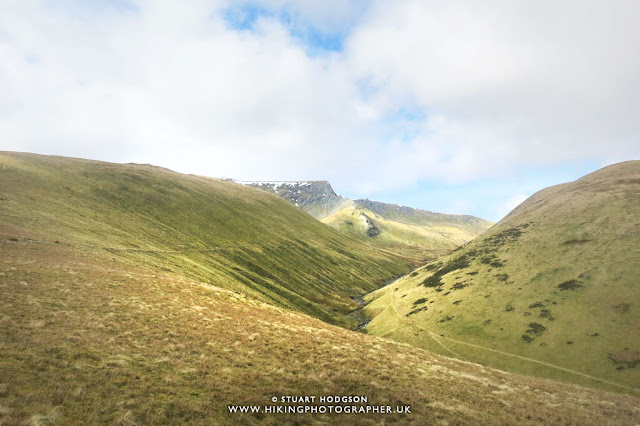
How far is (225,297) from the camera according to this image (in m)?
51.2

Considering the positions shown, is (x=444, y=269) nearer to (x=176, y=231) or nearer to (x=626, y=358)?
(x=626, y=358)

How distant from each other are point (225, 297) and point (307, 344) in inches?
855

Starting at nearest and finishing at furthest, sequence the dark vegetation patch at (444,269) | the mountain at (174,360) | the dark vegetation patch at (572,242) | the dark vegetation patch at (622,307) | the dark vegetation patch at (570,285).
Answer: the mountain at (174,360) < the dark vegetation patch at (622,307) < the dark vegetation patch at (570,285) < the dark vegetation patch at (572,242) < the dark vegetation patch at (444,269)

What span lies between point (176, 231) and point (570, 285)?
118 m

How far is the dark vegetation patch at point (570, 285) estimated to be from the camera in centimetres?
6469

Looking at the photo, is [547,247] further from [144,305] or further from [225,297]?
[144,305]

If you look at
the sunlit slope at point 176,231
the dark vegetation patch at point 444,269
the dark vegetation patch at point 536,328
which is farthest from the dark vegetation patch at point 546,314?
the sunlit slope at point 176,231

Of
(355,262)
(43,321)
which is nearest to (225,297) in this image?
(43,321)

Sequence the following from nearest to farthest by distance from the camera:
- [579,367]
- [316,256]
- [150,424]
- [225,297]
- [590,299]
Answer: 1. [150,424]
2. [579,367]
3. [225,297]
4. [590,299]
5. [316,256]

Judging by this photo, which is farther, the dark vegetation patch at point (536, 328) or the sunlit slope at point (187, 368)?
the dark vegetation patch at point (536, 328)

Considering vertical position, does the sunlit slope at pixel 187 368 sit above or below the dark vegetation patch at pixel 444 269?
below

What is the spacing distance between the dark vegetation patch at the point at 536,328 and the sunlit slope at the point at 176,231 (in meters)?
50.8

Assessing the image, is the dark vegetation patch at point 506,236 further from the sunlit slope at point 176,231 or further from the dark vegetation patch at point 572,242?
the sunlit slope at point 176,231

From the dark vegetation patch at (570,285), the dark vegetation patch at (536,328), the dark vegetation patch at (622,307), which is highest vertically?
the dark vegetation patch at (570,285)
